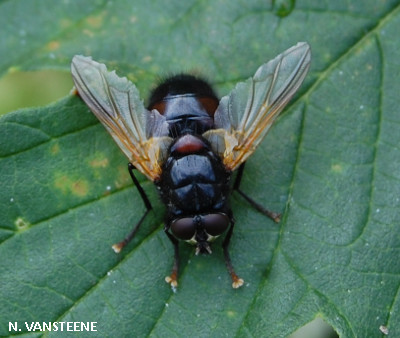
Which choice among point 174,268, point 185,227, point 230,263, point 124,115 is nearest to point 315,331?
point 230,263

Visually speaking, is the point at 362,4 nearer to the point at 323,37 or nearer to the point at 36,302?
the point at 323,37

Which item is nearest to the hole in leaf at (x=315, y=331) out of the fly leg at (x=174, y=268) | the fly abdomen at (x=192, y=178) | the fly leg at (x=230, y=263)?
the fly leg at (x=230, y=263)

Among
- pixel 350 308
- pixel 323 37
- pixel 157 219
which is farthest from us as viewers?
pixel 323 37

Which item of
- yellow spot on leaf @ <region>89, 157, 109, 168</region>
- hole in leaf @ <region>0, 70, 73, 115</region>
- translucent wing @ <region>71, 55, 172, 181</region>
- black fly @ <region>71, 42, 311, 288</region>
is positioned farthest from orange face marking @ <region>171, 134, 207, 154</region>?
hole in leaf @ <region>0, 70, 73, 115</region>

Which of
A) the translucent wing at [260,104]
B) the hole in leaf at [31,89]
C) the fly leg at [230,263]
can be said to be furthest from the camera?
the hole in leaf at [31,89]

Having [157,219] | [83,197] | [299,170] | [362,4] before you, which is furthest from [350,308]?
[362,4]

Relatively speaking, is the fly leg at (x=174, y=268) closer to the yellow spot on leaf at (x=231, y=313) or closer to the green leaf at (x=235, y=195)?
the green leaf at (x=235, y=195)

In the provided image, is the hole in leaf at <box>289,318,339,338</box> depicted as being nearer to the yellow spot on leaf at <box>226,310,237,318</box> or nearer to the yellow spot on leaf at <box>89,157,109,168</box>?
the yellow spot on leaf at <box>226,310,237,318</box>

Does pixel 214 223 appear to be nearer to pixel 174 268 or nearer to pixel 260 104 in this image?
pixel 174 268
